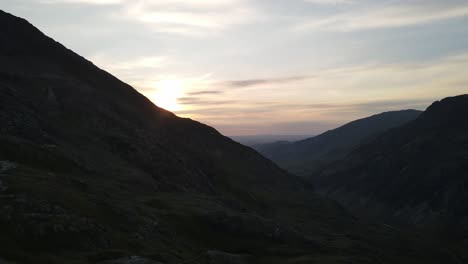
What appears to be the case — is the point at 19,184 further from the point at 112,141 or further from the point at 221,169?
the point at 221,169

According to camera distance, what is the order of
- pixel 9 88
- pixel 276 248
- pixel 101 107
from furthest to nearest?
pixel 101 107 → pixel 9 88 → pixel 276 248

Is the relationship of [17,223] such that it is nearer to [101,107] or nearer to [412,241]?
[101,107]

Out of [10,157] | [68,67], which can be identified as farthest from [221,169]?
[10,157]

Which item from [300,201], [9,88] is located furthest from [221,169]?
[9,88]

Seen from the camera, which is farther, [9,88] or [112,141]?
[112,141]

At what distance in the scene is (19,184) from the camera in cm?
5562

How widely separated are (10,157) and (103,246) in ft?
109

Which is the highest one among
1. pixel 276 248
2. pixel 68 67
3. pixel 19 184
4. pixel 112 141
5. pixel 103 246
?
pixel 68 67

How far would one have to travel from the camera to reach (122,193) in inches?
3231

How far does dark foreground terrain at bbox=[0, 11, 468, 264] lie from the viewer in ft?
167

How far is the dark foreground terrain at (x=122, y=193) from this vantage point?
51.0m

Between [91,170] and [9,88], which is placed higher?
[9,88]

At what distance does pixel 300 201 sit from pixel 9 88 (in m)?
119

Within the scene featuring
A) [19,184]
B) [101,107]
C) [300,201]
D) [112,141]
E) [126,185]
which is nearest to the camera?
[19,184]
